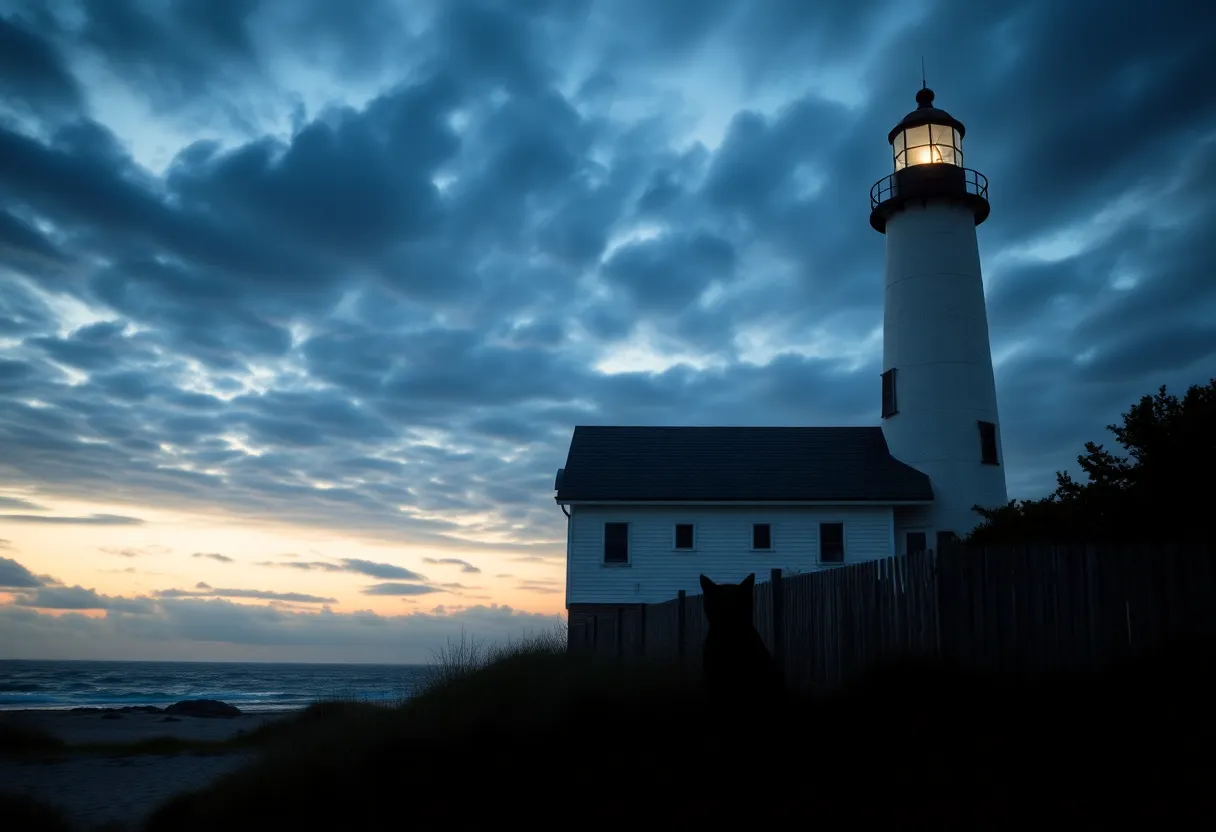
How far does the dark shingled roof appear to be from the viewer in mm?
25906

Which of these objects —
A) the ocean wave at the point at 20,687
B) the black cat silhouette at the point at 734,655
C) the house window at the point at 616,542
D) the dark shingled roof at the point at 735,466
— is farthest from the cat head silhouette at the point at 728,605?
the ocean wave at the point at 20,687

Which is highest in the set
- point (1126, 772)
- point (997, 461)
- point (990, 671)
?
point (997, 461)

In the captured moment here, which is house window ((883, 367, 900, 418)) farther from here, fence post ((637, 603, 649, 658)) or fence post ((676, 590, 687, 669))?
fence post ((676, 590, 687, 669))

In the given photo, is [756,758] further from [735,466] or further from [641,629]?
[735,466]

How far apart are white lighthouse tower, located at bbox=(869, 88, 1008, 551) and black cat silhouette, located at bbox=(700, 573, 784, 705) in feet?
65.3

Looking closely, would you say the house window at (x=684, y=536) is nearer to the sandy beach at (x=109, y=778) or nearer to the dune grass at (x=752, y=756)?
the sandy beach at (x=109, y=778)

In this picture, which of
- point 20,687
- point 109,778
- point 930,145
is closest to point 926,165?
point 930,145

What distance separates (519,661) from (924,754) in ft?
17.2

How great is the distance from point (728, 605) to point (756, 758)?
1.31 metres

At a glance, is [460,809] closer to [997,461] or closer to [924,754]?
[924,754]

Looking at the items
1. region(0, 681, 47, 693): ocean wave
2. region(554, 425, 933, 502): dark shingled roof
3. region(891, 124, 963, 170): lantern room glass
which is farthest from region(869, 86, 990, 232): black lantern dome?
region(0, 681, 47, 693): ocean wave

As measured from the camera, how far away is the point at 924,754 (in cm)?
633

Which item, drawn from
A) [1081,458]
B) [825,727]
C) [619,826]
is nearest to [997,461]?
[1081,458]

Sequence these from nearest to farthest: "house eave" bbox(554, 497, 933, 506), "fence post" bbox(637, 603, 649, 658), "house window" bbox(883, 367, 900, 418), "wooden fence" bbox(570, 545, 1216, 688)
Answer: "wooden fence" bbox(570, 545, 1216, 688) < "fence post" bbox(637, 603, 649, 658) < "house eave" bbox(554, 497, 933, 506) < "house window" bbox(883, 367, 900, 418)
